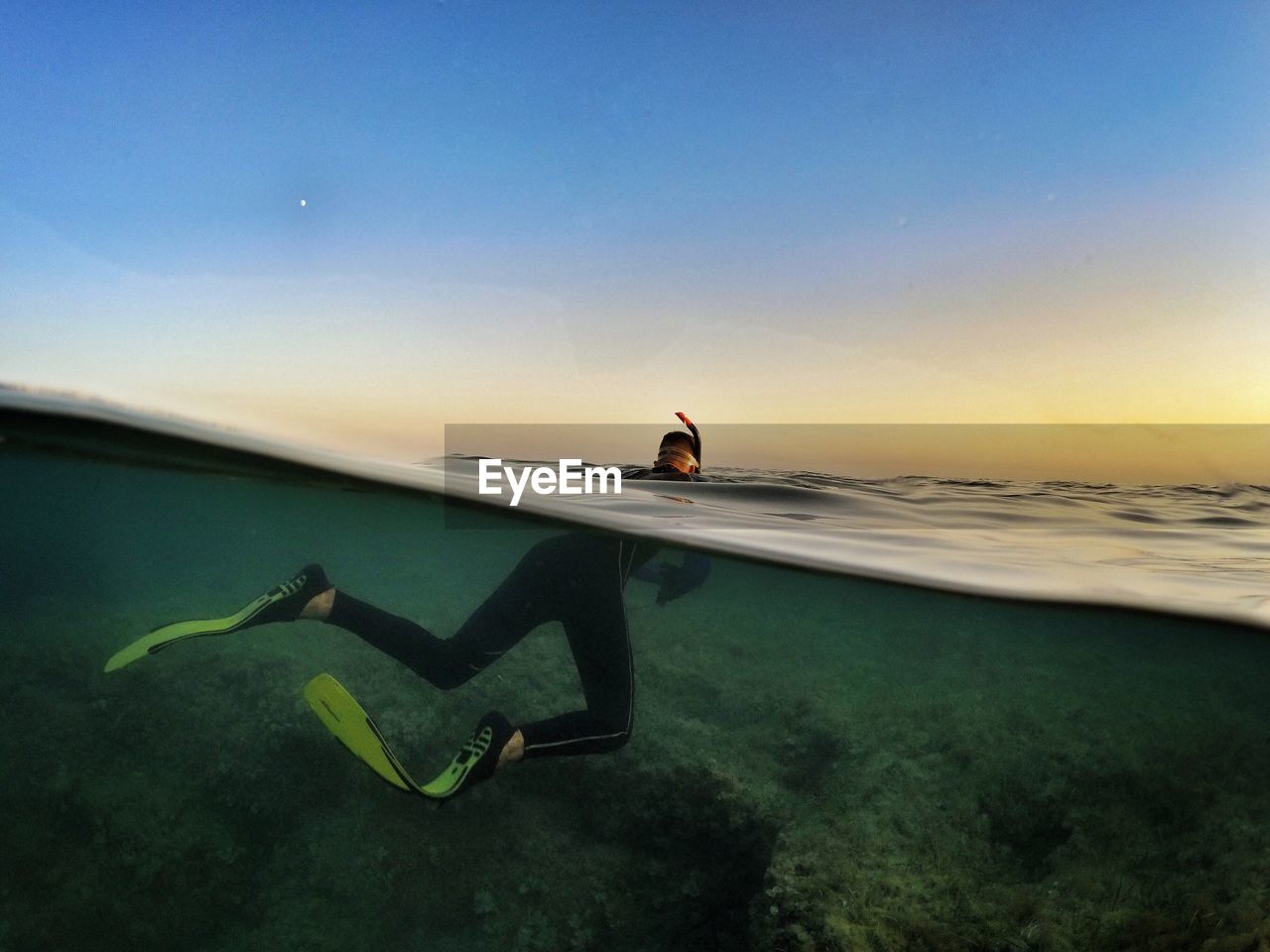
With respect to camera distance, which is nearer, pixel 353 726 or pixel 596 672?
pixel 353 726

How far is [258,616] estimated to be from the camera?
5.59 meters

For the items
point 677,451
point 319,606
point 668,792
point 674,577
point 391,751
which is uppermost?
point 677,451

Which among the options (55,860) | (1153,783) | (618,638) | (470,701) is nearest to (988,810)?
(1153,783)

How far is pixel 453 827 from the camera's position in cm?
529

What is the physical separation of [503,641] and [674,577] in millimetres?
2073

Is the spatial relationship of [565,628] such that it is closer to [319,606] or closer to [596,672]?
[596,672]

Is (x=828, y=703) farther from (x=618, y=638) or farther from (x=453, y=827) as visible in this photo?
(x=453, y=827)

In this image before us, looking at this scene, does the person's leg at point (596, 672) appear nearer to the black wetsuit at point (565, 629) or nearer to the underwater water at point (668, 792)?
the black wetsuit at point (565, 629)

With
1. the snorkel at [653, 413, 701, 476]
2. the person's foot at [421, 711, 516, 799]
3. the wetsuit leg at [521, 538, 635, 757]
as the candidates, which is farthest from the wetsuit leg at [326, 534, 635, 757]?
the snorkel at [653, 413, 701, 476]

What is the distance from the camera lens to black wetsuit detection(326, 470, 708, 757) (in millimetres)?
4805

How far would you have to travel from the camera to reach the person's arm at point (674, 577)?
21.6 ft

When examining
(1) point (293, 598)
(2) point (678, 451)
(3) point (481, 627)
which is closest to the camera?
(3) point (481, 627)

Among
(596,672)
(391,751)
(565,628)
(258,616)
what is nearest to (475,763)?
(391,751)

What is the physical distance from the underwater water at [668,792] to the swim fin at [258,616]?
1237mm
